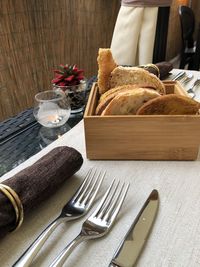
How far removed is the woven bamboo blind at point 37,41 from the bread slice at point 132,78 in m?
1.06

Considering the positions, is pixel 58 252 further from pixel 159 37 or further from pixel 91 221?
pixel 159 37

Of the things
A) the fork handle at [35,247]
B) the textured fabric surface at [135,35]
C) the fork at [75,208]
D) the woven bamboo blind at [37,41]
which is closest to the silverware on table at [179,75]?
the textured fabric surface at [135,35]

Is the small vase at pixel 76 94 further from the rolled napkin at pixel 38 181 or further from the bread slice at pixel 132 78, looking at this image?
the rolled napkin at pixel 38 181

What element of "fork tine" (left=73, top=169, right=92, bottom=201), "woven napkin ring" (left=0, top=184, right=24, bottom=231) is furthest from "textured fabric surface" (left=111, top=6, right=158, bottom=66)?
"woven napkin ring" (left=0, top=184, right=24, bottom=231)

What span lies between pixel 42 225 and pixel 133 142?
25cm

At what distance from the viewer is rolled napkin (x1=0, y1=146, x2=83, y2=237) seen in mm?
371

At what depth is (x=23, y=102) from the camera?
171cm

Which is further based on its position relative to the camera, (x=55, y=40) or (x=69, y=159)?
(x=55, y=40)

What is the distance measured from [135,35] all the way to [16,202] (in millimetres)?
1288

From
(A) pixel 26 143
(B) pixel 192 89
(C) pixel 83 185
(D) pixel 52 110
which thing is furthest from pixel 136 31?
(C) pixel 83 185

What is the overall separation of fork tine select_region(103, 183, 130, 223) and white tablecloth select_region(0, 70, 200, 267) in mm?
11

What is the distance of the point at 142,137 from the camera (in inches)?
20.9

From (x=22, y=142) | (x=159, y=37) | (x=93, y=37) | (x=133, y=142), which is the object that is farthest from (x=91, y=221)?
(x=93, y=37)

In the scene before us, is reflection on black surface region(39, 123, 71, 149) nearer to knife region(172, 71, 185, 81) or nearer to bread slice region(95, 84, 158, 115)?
bread slice region(95, 84, 158, 115)
